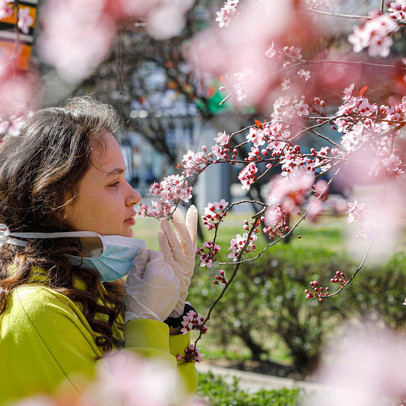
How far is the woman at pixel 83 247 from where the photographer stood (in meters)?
1.34

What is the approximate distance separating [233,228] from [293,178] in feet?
36.8

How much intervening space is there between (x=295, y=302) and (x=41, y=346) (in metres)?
3.19

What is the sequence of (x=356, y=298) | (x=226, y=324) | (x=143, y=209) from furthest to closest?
(x=226, y=324)
(x=356, y=298)
(x=143, y=209)

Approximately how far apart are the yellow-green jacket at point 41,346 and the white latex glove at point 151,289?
0.16 metres

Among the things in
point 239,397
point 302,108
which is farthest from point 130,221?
point 239,397

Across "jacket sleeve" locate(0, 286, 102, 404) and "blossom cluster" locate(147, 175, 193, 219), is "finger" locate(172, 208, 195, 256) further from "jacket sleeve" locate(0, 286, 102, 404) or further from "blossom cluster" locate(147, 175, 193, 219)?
"jacket sleeve" locate(0, 286, 102, 404)

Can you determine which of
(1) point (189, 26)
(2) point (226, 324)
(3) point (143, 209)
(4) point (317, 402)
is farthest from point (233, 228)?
(3) point (143, 209)

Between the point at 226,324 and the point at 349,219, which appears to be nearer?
the point at 349,219

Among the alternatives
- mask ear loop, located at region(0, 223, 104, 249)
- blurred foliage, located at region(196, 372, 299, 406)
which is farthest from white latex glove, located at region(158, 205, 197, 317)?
blurred foliage, located at region(196, 372, 299, 406)

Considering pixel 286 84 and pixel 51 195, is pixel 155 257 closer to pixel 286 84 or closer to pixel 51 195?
pixel 51 195

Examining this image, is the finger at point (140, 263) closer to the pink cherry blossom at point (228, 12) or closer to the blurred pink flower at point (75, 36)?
the pink cherry blossom at point (228, 12)

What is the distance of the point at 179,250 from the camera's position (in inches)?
65.2

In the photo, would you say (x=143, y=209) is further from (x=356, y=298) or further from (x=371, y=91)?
(x=356, y=298)

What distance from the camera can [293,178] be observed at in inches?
67.2
